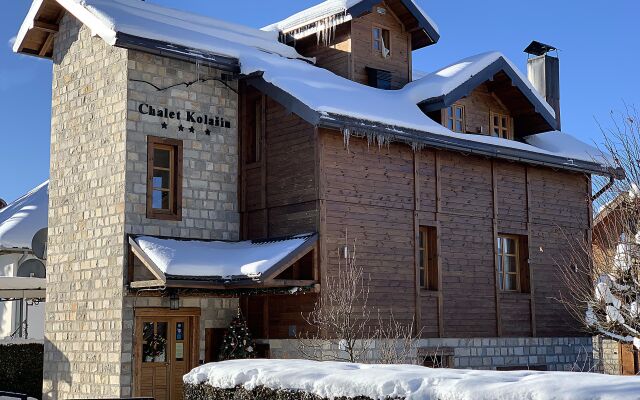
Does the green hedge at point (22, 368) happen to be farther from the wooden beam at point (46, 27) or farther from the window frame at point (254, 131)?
the window frame at point (254, 131)

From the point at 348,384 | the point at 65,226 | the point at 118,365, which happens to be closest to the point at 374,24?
the point at 65,226

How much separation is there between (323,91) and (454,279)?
4613 millimetres

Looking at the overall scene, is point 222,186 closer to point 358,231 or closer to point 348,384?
point 358,231

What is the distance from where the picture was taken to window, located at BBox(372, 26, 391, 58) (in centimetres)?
1981

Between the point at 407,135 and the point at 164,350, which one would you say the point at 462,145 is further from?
the point at 164,350

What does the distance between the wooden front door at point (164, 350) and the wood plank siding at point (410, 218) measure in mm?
1358

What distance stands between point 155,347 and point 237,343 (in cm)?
147

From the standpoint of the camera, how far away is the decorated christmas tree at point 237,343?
16219mm

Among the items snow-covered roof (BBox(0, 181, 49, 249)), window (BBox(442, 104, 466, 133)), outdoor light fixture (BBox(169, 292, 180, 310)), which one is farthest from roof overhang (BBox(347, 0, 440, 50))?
snow-covered roof (BBox(0, 181, 49, 249))

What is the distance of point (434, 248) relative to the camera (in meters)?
18.0

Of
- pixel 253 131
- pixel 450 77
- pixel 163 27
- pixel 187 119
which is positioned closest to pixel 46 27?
pixel 163 27

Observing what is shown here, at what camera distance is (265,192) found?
1725 cm

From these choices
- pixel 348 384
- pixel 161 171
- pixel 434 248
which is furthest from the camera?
pixel 434 248

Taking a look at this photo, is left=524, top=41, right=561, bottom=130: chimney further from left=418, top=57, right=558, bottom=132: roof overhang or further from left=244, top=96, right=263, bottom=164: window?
left=244, top=96, right=263, bottom=164: window
